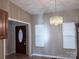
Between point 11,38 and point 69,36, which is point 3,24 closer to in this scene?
point 69,36

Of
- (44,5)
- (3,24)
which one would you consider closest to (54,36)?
(44,5)

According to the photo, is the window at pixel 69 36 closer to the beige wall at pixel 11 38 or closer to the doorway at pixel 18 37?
the doorway at pixel 18 37

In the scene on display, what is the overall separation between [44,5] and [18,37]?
3.52 metres

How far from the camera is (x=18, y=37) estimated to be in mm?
8516

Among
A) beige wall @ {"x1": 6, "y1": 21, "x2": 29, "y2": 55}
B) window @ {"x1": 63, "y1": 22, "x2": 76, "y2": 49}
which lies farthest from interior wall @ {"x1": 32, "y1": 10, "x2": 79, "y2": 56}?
beige wall @ {"x1": 6, "y1": 21, "x2": 29, "y2": 55}

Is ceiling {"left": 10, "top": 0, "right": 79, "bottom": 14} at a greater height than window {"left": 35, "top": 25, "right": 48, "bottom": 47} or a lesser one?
greater

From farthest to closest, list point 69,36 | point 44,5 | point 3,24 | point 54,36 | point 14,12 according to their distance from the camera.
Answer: point 54,36, point 69,36, point 44,5, point 14,12, point 3,24

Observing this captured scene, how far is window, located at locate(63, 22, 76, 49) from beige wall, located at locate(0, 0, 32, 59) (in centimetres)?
226

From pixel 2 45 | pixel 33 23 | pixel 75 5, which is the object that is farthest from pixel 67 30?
pixel 2 45

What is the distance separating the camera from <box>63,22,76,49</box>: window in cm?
637

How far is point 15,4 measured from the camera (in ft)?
19.0

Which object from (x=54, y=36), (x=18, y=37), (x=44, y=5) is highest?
(x=44, y=5)

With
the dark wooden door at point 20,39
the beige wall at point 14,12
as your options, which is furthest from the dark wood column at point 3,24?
the dark wooden door at point 20,39

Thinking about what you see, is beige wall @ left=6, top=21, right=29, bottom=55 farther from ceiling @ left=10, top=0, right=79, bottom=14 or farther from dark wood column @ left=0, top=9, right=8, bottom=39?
dark wood column @ left=0, top=9, right=8, bottom=39
